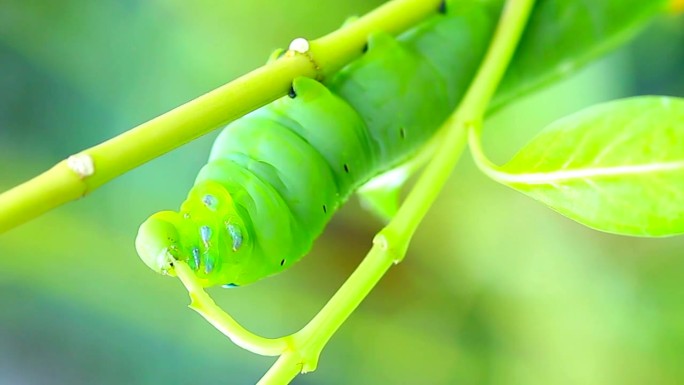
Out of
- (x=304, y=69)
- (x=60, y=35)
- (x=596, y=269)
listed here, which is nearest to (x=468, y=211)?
(x=596, y=269)

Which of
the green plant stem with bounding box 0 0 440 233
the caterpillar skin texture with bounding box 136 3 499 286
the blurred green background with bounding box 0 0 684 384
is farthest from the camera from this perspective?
the blurred green background with bounding box 0 0 684 384

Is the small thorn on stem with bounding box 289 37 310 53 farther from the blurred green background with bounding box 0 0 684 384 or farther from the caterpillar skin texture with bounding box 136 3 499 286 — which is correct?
the blurred green background with bounding box 0 0 684 384

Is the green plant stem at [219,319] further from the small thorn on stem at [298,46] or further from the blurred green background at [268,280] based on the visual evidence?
the blurred green background at [268,280]

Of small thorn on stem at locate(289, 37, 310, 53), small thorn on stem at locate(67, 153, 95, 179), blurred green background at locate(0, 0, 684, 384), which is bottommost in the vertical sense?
blurred green background at locate(0, 0, 684, 384)

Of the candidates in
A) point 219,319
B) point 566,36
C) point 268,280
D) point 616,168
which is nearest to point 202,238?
point 219,319

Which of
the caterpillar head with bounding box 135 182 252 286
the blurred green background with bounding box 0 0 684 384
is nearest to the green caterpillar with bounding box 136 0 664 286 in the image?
the caterpillar head with bounding box 135 182 252 286

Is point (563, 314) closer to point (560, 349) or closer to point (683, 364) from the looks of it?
point (560, 349)

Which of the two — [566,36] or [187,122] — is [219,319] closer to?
[187,122]

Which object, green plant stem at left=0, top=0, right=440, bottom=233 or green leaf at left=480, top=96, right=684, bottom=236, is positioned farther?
green leaf at left=480, top=96, right=684, bottom=236

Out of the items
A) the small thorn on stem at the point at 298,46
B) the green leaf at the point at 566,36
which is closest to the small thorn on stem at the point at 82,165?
the small thorn on stem at the point at 298,46
